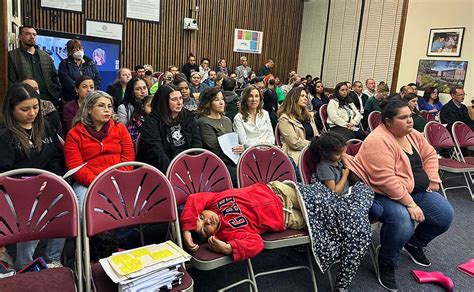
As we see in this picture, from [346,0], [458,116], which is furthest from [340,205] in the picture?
[346,0]

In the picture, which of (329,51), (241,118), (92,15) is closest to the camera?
(241,118)

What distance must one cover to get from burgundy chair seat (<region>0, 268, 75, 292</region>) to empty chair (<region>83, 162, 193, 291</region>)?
20 centimetres

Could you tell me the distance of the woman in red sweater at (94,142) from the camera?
2695 millimetres

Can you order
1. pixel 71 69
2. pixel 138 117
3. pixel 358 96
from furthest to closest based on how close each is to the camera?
pixel 358 96 < pixel 71 69 < pixel 138 117

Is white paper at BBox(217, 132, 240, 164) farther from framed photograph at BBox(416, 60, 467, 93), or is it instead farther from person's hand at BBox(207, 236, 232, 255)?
framed photograph at BBox(416, 60, 467, 93)

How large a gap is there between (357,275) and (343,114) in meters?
3.14

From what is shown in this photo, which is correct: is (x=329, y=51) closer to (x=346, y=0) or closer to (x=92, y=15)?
(x=346, y=0)

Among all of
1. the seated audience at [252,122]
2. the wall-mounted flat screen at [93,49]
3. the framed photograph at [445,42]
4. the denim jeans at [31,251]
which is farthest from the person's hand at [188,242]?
the framed photograph at [445,42]

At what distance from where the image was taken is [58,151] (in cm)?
283

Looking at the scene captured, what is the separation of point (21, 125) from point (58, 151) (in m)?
0.39

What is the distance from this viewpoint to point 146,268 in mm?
1750

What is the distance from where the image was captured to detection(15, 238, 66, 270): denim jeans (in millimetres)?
2363

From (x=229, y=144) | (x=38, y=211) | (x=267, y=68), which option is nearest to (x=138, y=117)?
(x=229, y=144)

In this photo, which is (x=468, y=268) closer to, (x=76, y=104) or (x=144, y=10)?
(x=76, y=104)
